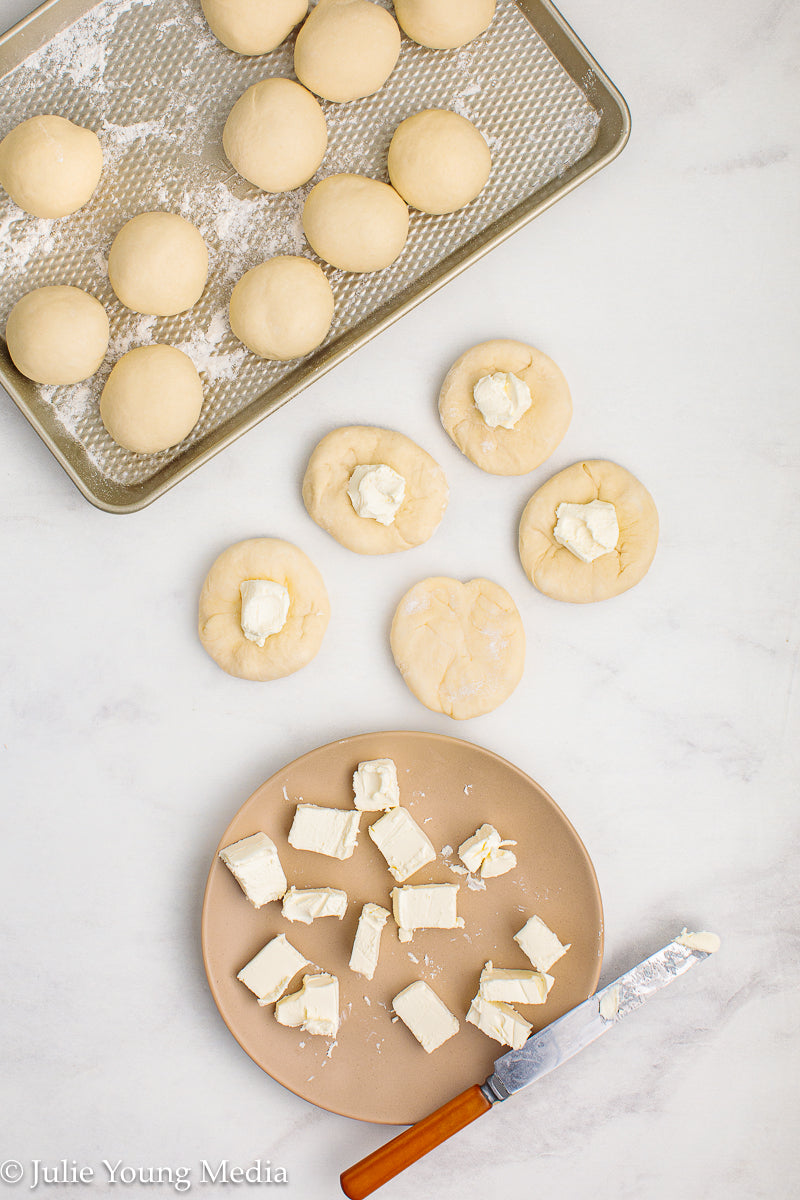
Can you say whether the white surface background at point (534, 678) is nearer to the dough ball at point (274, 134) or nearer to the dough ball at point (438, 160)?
the dough ball at point (438, 160)

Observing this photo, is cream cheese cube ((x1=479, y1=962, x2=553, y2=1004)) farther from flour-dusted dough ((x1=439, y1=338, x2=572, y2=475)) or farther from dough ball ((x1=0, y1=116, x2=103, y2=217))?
dough ball ((x1=0, y1=116, x2=103, y2=217))

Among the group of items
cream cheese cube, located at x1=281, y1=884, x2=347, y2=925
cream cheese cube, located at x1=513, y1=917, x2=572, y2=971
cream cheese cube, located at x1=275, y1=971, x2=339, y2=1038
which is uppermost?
cream cheese cube, located at x1=281, y1=884, x2=347, y2=925

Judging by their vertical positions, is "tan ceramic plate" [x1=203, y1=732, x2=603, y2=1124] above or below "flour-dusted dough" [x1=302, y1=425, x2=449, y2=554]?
below

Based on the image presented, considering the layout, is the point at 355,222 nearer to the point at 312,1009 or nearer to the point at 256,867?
the point at 256,867

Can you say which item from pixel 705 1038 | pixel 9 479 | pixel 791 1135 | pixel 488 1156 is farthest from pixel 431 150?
pixel 791 1135

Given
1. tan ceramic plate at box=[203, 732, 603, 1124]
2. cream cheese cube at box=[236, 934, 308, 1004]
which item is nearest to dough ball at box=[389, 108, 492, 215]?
tan ceramic plate at box=[203, 732, 603, 1124]

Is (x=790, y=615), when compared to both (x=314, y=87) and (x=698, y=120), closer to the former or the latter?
(x=698, y=120)
